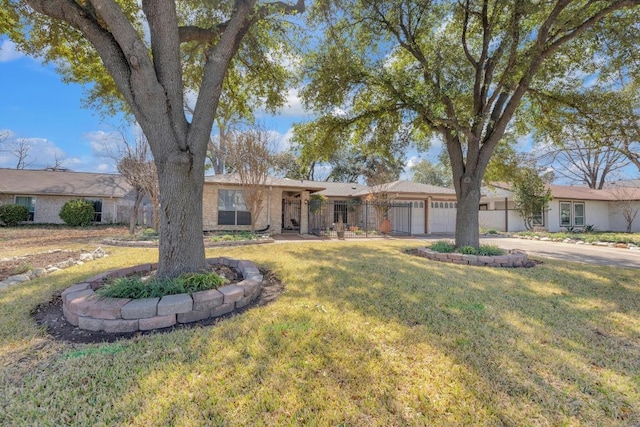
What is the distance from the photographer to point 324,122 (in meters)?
8.68

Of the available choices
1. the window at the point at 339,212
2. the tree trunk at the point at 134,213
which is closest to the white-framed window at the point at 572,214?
the window at the point at 339,212

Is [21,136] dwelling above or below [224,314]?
above

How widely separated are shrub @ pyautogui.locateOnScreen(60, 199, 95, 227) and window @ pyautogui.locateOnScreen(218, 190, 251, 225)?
408 inches

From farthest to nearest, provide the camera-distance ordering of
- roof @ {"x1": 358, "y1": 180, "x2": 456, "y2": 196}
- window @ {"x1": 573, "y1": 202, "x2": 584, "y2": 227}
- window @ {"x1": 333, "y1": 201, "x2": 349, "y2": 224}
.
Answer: window @ {"x1": 573, "y1": 202, "x2": 584, "y2": 227}
window @ {"x1": 333, "y1": 201, "x2": 349, "y2": 224}
roof @ {"x1": 358, "y1": 180, "x2": 456, "y2": 196}

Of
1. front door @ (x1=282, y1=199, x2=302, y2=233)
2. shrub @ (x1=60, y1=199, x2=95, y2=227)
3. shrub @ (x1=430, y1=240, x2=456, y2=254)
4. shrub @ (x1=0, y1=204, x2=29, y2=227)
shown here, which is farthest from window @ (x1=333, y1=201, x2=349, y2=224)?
shrub @ (x1=0, y1=204, x2=29, y2=227)

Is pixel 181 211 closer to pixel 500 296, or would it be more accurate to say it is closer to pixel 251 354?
pixel 251 354

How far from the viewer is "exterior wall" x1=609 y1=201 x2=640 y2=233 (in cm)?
2008

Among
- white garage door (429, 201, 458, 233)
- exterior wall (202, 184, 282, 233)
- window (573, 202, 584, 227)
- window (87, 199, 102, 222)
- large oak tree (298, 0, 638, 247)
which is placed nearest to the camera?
large oak tree (298, 0, 638, 247)

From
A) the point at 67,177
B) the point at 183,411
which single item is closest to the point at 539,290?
the point at 183,411

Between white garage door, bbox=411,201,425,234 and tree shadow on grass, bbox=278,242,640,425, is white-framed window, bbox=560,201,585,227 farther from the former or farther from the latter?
tree shadow on grass, bbox=278,242,640,425

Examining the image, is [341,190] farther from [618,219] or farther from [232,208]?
[618,219]

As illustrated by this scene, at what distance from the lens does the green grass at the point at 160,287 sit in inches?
139

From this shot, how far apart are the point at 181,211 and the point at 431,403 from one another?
3.72m

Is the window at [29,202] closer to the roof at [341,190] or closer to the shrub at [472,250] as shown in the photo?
the roof at [341,190]
